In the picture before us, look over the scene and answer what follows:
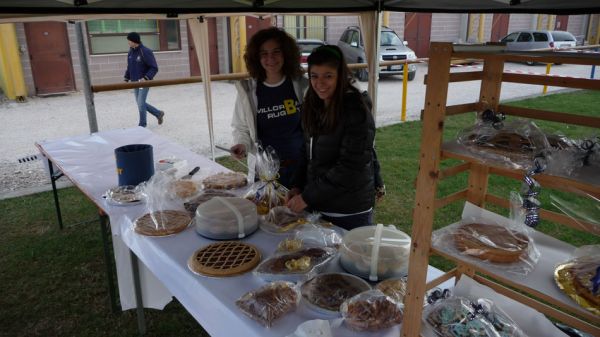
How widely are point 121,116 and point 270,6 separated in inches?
265

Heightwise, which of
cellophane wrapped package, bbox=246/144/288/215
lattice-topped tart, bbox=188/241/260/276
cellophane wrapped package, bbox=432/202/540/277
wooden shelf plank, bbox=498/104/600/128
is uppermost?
wooden shelf plank, bbox=498/104/600/128

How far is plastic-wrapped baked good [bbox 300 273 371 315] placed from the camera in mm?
1441

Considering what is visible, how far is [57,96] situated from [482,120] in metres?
12.1

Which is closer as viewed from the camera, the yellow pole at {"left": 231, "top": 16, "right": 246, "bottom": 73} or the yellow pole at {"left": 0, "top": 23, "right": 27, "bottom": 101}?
→ the yellow pole at {"left": 0, "top": 23, "right": 27, "bottom": 101}

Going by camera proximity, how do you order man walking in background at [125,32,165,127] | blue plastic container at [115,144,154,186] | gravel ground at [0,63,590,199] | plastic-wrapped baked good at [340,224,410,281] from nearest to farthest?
plastic-wrapped baked good at [340,224,410,281], blue plastic container at [115,144,154,186], gravel ground at [0,63,590,199], man walking in background at [125,32,165,127]

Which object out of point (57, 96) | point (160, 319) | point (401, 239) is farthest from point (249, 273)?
point (57, 96)

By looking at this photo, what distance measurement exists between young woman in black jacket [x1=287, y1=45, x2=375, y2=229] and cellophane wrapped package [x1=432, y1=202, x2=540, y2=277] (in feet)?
2.16

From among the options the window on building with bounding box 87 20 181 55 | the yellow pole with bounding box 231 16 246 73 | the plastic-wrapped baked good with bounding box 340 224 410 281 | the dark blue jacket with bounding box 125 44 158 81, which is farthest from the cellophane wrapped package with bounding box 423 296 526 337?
the yellow pole with bounding box 231 16 246 73

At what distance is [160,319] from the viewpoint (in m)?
2.76

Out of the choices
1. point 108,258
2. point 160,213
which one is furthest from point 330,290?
point 108,258

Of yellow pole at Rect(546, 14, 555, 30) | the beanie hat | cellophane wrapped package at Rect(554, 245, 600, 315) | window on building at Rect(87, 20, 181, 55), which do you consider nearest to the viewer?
cellophane wrapped package at Rect(554, 245, 600, 315)

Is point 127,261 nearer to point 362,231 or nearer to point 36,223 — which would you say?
point 362,231

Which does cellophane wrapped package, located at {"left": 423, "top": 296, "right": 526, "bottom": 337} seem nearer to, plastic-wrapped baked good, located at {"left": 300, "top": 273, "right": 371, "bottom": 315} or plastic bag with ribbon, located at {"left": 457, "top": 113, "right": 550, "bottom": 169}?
plastic-wrapped baked good, located at {"left": 300, "top": 273, "right": 371, "bottom": 315}

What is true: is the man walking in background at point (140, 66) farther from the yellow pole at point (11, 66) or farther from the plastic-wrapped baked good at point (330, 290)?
the plastic-wrapped baked good at point (330, 290)
